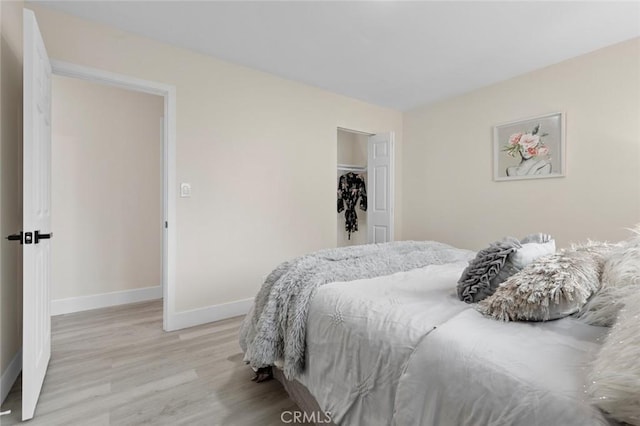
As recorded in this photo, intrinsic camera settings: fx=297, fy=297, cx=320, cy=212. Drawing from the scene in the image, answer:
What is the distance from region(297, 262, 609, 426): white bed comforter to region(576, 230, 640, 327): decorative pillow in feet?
0.17

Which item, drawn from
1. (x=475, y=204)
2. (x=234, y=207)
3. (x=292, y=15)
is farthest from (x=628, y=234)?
(x=234, y=207)

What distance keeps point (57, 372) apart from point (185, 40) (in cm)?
251

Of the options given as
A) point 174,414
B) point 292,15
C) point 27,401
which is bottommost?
point 174,414

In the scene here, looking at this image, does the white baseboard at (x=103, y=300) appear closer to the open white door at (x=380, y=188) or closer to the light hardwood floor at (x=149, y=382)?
the light hardwood floor at (x=149, y=382)

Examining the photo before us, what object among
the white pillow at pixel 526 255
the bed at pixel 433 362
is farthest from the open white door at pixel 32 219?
the white pillow at pixel 526 255

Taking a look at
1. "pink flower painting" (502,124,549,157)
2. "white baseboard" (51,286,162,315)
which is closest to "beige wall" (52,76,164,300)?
"white baseboard" (51,286,162,315)

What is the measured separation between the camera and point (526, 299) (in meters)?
0.92

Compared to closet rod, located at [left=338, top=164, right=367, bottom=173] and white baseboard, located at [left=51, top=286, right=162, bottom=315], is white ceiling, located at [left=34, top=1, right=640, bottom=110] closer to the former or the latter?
closet rod, located at [left=338, top=164, right=367, bottom=173]

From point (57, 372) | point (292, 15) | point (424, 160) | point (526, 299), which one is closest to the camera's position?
point (526, 299)

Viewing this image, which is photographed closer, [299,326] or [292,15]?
[299,326]

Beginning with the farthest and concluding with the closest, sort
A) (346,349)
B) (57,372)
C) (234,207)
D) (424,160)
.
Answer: (424,160)
(234,207)
(57,372)
(346,349)

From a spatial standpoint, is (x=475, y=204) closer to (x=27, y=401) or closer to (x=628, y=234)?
(x=628, y=234)

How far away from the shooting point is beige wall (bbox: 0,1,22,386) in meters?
1.60

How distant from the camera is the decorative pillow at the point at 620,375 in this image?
1.66 feet
